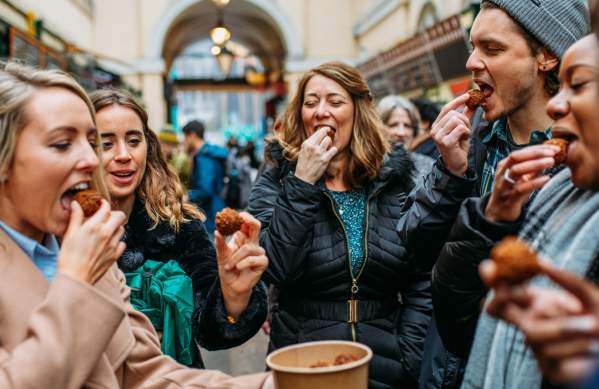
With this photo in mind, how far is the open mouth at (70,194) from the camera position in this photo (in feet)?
5.66

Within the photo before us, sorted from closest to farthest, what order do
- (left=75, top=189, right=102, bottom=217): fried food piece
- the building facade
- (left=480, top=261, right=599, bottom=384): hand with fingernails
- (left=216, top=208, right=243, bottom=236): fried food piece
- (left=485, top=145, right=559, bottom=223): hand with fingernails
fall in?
(left=480, top=261, right=599, bottom=384): hand with fingernails → (left=485, top=145, right=559, bottom=223): hand with fingernails → (left=75, top=189, right=102, bottom=217): fried food piece → (left=216, top=208, right=243, bottom=236): fried food piece → the building facade

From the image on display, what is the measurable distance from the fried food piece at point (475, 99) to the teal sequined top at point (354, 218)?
731 millimetres

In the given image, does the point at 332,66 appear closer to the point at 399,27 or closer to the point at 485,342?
the point at 485,342

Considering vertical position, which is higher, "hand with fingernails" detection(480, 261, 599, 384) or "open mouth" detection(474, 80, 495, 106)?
"open mouth" detection(474, 80, 495, 106)

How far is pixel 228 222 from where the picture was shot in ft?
6.93

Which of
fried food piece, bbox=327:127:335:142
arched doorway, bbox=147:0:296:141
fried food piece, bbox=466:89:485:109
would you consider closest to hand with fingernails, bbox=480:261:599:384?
fried food piece, bbox=466:89:485:109

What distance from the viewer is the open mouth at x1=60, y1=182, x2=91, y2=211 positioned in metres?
1.72

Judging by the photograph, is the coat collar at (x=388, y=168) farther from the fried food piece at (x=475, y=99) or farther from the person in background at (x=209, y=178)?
the person in background at (x=209, y=178)

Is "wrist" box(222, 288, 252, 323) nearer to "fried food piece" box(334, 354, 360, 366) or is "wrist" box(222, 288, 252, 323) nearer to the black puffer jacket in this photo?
the black puffer jacket

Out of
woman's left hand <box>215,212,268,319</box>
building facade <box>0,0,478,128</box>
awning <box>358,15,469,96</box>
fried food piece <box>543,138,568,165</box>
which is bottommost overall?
woman's left hand <box>215,212,268,319</box>

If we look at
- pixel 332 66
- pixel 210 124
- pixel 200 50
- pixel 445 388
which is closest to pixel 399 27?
pixel 332 66

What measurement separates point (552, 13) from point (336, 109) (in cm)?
113

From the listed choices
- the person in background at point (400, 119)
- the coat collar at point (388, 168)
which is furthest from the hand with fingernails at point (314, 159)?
the person in background at point (400, 119)

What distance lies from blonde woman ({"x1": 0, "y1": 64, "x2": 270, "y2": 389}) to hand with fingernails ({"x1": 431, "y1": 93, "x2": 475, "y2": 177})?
1006mm
